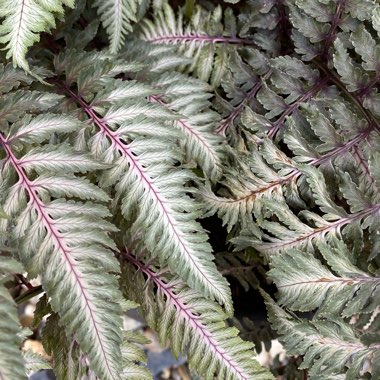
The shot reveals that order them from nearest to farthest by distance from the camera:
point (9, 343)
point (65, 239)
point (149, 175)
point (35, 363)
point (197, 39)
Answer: point (9, 343) → point (65, 239) → point (149, 175) → point (35, 363) → point (197, 39)

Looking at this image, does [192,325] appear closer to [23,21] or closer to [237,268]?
[237,268]

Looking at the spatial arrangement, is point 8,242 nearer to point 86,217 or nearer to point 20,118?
point 86,217

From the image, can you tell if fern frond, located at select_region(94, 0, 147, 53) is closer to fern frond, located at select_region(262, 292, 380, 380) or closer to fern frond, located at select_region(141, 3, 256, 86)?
fern frond, located at select_region(141, 3, 256, 86)

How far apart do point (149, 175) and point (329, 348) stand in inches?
17.4

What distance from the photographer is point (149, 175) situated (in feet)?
3.11

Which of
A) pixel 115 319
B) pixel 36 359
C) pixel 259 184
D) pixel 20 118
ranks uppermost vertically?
pixel 20 118

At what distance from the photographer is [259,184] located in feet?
3.49

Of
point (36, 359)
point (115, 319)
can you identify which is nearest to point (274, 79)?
Result: point (115, 319)

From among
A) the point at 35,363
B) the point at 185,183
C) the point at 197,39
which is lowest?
the point at 35,363

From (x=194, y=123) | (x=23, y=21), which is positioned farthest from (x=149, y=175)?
(x=23, y=21)

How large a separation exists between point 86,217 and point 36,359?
39 cm

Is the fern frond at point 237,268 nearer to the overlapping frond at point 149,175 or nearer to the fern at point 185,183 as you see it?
the fern at point 185,183

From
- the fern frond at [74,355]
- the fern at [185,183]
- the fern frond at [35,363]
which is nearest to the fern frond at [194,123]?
the fern at [185,183]

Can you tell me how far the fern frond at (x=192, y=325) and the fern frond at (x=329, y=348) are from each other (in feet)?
0.29
